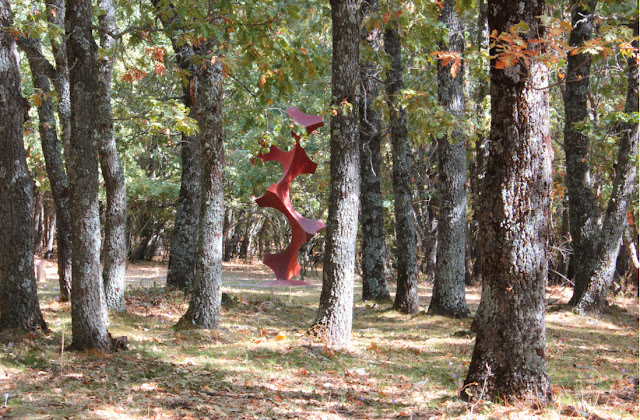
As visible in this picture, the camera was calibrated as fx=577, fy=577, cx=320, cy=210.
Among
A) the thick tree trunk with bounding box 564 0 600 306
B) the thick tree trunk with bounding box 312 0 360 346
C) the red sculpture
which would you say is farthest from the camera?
the thick tree trunk with bounding box 564 0 600 306

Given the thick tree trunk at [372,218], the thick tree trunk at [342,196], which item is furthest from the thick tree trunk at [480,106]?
the thick tree trunk at [372,218]

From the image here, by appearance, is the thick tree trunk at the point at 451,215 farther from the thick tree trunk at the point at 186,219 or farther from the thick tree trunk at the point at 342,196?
the thick tree trunk at the point at 186,219

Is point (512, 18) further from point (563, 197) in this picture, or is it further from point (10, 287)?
point (563, 197)

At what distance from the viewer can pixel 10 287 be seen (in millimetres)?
7348

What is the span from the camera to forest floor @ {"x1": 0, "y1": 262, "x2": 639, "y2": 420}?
5.43 metres

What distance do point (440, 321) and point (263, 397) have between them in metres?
6.07

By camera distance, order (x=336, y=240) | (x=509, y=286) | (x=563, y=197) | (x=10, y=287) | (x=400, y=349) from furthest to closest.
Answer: (x=563, y=197) < (x=400, y=349) < (x=336, y=240) < (x=10, y=287) < (x=509, y=286)

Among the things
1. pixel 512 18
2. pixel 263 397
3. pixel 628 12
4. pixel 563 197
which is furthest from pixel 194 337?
pixel 563 197

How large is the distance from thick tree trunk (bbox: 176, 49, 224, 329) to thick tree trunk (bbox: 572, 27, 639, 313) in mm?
8290

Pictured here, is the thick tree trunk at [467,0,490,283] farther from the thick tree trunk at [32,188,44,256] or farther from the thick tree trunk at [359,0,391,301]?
the thick tree trunk at [32,188,44,256]

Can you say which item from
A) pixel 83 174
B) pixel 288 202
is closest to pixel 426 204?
pixel 288 202

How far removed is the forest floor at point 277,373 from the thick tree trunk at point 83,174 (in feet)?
1.85

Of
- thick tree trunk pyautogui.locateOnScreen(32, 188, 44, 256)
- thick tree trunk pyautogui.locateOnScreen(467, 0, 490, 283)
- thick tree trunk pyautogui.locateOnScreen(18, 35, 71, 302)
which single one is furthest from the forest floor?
thick tree trunk pyautogui.locateOnScreen(32, 188, 44, 256)

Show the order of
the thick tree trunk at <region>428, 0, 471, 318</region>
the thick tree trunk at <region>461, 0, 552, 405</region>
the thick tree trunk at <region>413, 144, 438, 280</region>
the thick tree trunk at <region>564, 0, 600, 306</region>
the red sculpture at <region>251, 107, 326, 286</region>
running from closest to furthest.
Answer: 1. the thick tree trunk at <region>461, 0, 552, 405</region>
2. the thick tree trunk at <region>428, 0, 471, 318</region>
3. the red sculpture at <region>251, 107, 326, 286</region>
4. the thick tree trunk at <region>564, 0, 600, 306</region>
5. the thick tree trunk at <region>413, 144, 438, 280</region>
